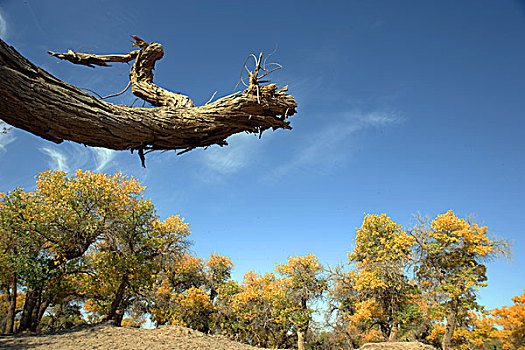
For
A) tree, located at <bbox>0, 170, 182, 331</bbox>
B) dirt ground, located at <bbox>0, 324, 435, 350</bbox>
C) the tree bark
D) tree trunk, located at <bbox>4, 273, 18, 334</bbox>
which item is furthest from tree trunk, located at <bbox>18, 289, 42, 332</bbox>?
the tree bark

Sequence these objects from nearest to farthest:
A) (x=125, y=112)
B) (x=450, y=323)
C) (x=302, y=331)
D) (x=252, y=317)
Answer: (x=125, y=112) → (x=450, y=323) → (x=302, y=331) → (x=252, y=317)

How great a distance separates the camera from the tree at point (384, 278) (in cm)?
1616

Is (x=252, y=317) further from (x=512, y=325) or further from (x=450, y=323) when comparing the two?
(x=512, y=325)

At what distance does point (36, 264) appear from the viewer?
41.9 feet

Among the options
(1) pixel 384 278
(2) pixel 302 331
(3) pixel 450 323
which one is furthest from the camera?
(2) pixel 302 331

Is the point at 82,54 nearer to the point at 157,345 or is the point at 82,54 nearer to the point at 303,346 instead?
the point at 157,345

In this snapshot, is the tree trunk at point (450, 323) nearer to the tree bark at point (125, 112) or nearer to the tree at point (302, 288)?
the tree at point (302, 288)

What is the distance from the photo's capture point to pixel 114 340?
10.4m

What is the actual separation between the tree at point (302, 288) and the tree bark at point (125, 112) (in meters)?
17.9

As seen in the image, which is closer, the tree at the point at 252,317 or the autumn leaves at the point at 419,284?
the autumn leaves at the point at 419,284

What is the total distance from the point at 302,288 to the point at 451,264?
853 centimetres

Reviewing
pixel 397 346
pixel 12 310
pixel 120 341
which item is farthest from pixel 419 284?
pixel 12 310

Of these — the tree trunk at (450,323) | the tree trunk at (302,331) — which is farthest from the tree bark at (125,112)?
the tree trunk at (302,331)

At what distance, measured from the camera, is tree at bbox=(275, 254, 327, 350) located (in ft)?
59.1
